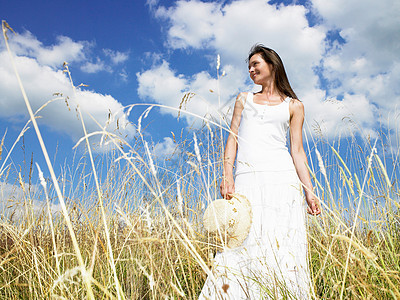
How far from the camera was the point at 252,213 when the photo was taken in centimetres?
221

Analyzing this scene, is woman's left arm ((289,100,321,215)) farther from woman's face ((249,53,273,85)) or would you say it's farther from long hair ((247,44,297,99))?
woman's face ((249,53,273,85))

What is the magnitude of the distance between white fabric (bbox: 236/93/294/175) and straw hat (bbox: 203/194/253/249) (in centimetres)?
32

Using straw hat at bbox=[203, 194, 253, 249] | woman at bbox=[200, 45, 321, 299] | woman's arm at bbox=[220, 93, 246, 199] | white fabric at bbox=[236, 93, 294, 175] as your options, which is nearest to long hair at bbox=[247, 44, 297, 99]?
woman at bbox=[200, 45, 321, 299]

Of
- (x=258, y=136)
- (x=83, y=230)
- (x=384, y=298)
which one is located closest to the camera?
(x=384, y=298)

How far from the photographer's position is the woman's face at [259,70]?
269 cm

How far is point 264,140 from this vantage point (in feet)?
8.00

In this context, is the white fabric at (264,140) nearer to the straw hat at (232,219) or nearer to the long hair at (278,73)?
the long hair at (278,73)

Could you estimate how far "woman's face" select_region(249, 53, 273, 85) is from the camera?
2689mm

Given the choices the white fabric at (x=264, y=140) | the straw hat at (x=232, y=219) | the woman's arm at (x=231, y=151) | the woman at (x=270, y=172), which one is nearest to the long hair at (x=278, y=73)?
the woman at (x=270, y=172)

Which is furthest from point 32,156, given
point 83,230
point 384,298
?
point 384,298

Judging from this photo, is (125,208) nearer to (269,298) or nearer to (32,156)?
(32,156)

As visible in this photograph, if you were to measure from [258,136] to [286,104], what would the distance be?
36 cm

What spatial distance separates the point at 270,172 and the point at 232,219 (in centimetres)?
52

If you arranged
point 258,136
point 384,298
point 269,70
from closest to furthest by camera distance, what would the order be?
point 384,298 < point 258,136 < point 269,70
